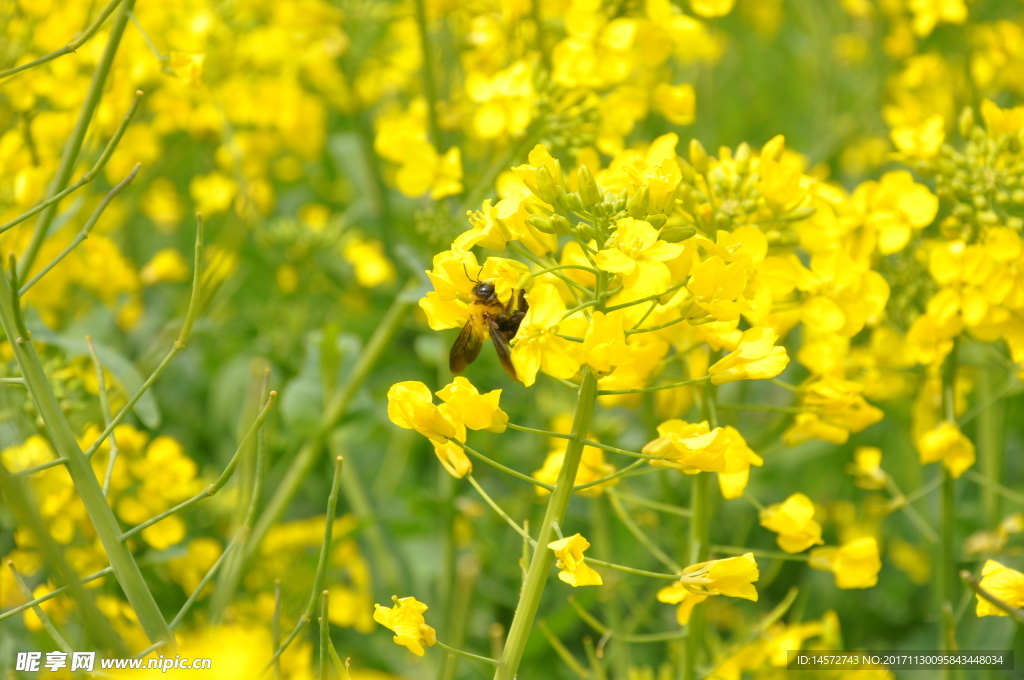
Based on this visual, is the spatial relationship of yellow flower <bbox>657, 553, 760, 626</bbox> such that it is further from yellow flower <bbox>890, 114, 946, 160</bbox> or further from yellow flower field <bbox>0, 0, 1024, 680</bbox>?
yellow flower <bbox>890, 114, 946, 160</bbox>

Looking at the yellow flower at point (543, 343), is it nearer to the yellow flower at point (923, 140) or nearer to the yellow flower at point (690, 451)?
the yellow flower at point (690, 451)

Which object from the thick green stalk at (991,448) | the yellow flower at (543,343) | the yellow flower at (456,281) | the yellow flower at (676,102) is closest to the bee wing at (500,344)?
the yellow flower at (456,281)

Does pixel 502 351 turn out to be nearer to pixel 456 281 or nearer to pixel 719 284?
pixel 456 281

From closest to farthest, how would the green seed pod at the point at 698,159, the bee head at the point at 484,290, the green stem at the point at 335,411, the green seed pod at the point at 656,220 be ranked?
1. the green seed pod at the point at 656,220
2. the bee head at the point at 484,290
3. the green seed pod at the point at 698,159
4. the green stem at the point at 335,411

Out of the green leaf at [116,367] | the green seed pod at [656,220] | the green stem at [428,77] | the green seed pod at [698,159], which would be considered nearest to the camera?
the green seed pod at [656,220]

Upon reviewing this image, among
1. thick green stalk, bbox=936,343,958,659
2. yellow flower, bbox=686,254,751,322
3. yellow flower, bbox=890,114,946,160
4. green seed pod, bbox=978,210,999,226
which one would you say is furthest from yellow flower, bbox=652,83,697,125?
yellow flower, bbox=686,254,751,322

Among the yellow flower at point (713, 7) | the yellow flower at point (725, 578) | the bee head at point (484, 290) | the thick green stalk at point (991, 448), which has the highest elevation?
the yellow flower at point (713, 7)

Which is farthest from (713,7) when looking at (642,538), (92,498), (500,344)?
(92,498)

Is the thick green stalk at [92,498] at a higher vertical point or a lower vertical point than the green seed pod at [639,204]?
lower

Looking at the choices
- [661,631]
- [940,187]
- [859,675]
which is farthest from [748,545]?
[940,187]
